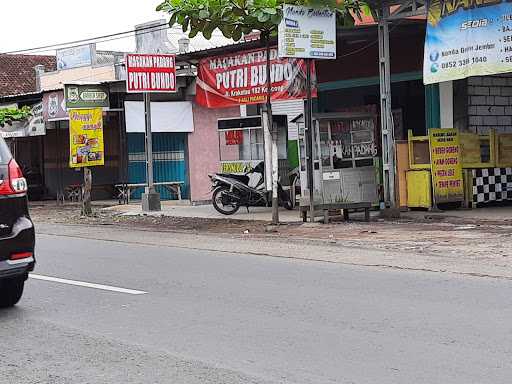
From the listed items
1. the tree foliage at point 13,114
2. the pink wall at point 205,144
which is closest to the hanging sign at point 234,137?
the pink wall at point 205,144

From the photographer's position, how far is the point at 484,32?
A: 14.1 metres

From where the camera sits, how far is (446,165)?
54.9ft

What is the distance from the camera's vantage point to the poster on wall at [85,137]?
66.6ft

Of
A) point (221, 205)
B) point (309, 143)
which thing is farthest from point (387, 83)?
point (221, 205)

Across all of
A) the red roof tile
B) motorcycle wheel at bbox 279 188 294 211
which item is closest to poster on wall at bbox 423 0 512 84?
motorcycle wheel at bbox 279 188 294 211

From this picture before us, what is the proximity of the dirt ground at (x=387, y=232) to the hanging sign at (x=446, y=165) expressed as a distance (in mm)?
961

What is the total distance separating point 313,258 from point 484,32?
5.85 m

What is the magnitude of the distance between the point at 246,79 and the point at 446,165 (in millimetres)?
5858

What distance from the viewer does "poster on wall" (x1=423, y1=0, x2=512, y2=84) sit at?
13.9 meters

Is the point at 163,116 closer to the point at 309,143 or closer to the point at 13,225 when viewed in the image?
the point at 309,143

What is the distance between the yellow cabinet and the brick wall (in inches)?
99.4

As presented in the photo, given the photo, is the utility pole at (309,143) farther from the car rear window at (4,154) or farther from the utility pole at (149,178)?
the car rear window at (4,154)

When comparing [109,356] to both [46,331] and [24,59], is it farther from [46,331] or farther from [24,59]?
[24,59]

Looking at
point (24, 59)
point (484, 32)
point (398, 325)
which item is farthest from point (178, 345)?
point (24, 59)
